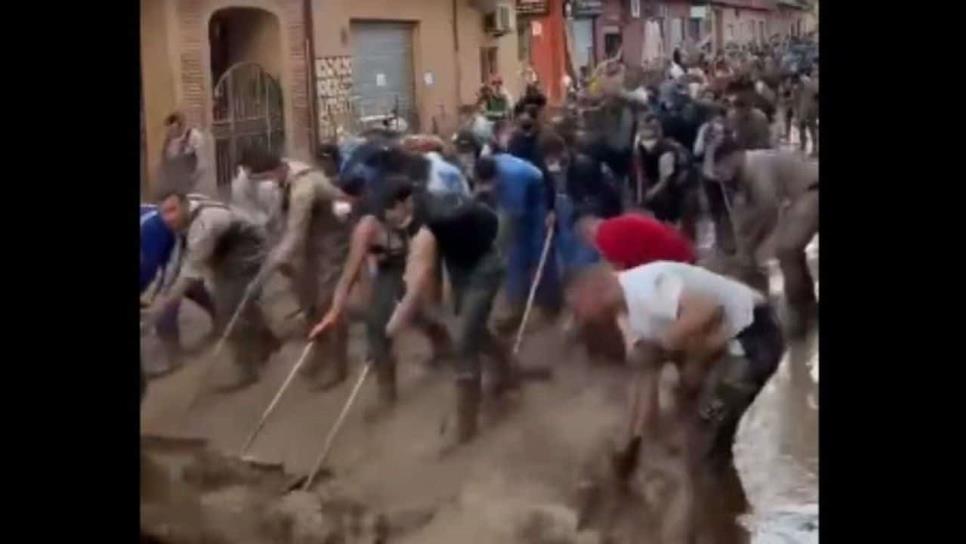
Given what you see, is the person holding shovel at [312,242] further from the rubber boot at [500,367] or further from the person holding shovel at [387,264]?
the rubber boot at [500,367]

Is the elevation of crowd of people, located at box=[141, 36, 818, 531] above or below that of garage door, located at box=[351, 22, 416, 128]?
below

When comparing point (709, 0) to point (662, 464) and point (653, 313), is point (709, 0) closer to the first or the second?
point (653, 313)

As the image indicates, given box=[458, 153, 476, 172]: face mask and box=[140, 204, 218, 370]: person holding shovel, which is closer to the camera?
box=[458, 153, 476, 172]: face mask

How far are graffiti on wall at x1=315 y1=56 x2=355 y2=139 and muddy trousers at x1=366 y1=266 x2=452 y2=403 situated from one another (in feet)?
0.88

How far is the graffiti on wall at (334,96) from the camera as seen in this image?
267cm

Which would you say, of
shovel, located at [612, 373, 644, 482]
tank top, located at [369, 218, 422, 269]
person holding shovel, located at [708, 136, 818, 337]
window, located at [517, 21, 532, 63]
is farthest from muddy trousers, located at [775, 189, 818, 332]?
tank top, located at [369, 218, 422, 269]

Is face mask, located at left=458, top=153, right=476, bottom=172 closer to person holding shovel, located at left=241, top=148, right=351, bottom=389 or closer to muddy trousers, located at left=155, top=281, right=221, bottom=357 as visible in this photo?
person holding shovel, located at left=241, top=148, right=351, bottom=389

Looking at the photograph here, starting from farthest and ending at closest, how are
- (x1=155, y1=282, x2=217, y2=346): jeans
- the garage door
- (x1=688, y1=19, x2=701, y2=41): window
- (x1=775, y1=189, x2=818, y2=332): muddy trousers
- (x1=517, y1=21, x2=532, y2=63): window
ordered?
(x1=155, y1=282, x2=217, y2=346): jeans, the garage door, (x1=517, y1=21, x2=532, y2=63): window, (x1=688, y1=19, x2=701, y2=41): window, (x1=775, y1=189, x2=818, y2=332): muddy trousers

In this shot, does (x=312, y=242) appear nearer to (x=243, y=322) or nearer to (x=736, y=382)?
(x=243, y=322)

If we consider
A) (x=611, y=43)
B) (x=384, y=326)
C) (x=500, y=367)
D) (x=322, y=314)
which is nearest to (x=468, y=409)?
(x=500, y=367)

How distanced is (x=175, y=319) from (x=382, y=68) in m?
0.61

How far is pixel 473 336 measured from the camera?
2.58 metres

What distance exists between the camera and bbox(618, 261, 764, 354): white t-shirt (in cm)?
241

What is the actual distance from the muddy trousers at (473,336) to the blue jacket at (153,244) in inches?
22.6
